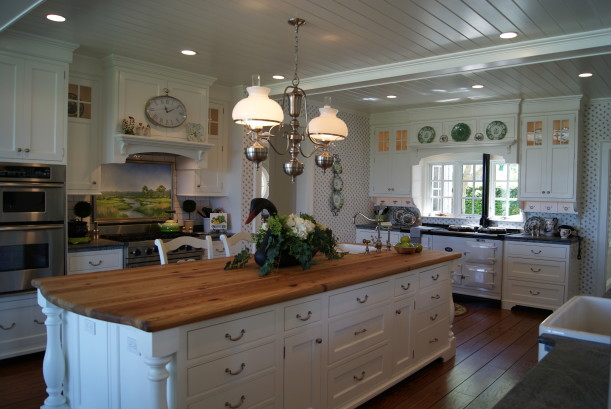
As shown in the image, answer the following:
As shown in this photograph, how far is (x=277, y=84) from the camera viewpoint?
5324 millimetres

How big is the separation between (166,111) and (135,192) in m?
0.96

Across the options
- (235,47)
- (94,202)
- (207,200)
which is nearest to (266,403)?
(235,47)

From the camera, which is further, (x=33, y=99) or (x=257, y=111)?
(x=33, y=99)

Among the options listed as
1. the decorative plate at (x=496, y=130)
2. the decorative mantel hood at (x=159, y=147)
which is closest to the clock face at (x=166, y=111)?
the decorative mantel hood at (x=159, y=147)

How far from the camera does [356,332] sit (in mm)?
2938

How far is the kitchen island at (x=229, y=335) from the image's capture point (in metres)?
1.97

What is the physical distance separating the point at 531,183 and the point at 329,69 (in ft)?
10.0

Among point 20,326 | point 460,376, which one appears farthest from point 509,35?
point 20,326

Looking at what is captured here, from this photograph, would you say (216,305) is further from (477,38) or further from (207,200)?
(207,200)

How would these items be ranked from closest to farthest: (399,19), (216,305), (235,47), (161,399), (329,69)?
(161,399) < (216,305) < (399,19) < (235,47) < (329,69)

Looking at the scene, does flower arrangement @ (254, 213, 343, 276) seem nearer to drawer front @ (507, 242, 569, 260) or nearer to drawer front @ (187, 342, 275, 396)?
drawer front @ (187, 342, 275, 396)

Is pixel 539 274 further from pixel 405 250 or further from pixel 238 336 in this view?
pixel 238 336

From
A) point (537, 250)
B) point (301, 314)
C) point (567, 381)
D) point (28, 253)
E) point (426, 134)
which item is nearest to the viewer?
point (567, 381)

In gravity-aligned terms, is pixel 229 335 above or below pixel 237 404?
above
